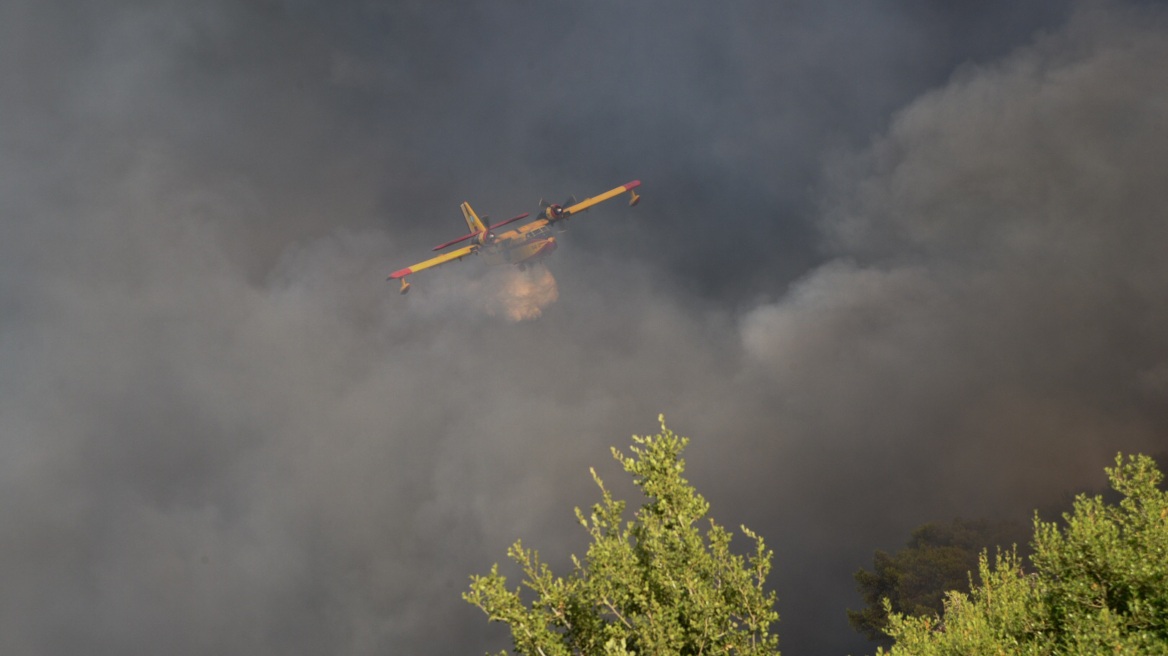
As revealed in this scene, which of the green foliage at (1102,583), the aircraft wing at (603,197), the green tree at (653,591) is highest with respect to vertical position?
the aircraft wing at (603,197)

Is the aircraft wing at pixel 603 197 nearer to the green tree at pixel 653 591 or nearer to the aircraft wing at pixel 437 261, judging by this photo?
the aircraft wing at pixel 437 261

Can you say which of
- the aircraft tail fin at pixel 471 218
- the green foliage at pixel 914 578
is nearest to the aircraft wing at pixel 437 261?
the aircraft tail fin at pixel 471 218

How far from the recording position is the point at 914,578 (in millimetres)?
127562

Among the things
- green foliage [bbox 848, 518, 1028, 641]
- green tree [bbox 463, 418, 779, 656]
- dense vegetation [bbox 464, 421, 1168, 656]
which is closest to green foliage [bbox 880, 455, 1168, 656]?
dense vegetation [bbox 464, 421, 1168, 656]

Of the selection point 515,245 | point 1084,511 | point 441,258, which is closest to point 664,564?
point 1084,511

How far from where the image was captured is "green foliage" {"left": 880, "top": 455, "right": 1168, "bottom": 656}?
93.4 ft

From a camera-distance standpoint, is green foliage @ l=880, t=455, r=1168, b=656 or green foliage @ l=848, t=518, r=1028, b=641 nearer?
green foliage @ l=880, t=455, r=1168, b=656

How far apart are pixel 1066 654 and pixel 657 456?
62.5ft

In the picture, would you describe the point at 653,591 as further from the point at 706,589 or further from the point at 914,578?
the point at 914,578

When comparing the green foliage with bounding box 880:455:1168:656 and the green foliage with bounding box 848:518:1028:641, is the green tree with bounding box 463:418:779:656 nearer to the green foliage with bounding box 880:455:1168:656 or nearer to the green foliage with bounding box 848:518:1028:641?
the green foliage with bounding box 880:455:1168:656

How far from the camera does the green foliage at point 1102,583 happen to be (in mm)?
28453

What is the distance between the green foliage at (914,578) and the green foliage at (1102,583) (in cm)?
9385

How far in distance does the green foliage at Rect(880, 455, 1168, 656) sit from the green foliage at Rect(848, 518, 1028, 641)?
93852 millimetres

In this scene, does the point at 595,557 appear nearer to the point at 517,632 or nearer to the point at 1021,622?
the point at 517,632
